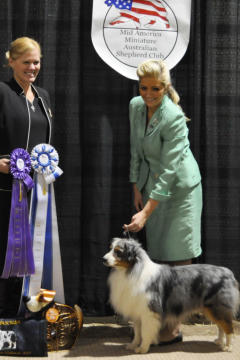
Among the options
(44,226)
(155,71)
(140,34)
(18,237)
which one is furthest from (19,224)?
(140,34)

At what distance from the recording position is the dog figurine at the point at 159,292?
3164 millimetres

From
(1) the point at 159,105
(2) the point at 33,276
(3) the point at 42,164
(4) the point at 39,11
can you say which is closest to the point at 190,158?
(1) the point at 159,105

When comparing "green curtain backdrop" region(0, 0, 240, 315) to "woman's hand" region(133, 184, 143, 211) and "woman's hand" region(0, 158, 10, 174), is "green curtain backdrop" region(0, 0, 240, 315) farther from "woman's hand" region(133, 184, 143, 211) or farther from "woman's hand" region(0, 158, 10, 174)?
"woman's hand" region(0, 158, 10, 174)

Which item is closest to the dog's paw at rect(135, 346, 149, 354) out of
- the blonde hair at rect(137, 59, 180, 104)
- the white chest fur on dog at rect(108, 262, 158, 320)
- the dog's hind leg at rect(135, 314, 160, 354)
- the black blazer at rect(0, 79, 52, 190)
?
the dog's hind leg at rect(135, 314, 160, 354)

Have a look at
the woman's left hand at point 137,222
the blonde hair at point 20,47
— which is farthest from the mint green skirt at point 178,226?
the blonde hair at point 20,47

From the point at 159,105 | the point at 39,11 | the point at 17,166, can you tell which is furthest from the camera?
the point at 39,11

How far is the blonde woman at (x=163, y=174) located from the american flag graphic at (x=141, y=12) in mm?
628

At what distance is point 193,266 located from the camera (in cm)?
330

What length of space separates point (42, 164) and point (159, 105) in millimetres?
753

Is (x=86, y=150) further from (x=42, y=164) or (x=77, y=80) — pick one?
(x=42, y=164)

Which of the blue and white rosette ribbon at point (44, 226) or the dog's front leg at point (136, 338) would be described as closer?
the blue and white rosette ribbon at point (44, 226)

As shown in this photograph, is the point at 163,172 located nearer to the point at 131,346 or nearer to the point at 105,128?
the point at 105,128

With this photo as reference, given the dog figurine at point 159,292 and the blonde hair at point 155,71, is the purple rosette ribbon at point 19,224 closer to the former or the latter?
the dog figurine at point 159,292

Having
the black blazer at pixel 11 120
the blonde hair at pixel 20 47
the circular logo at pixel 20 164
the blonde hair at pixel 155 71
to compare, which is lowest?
the circular logo at pixel 20 164
